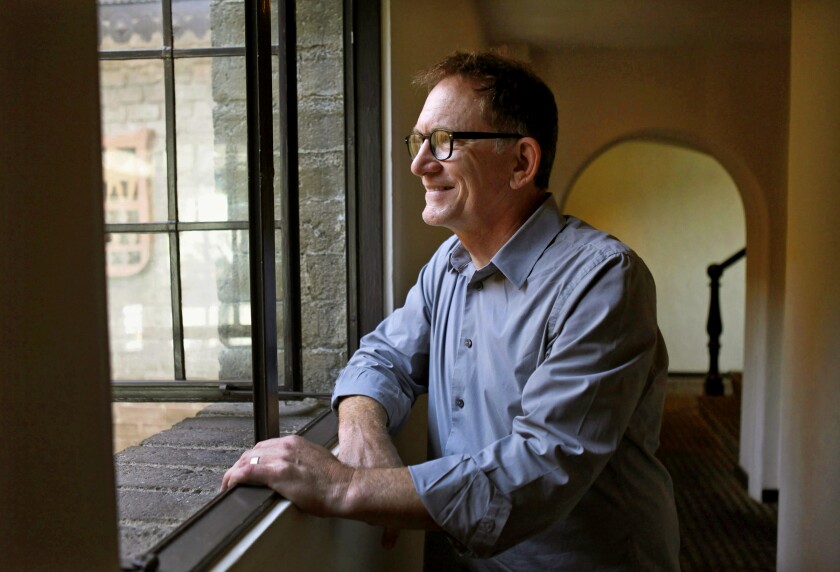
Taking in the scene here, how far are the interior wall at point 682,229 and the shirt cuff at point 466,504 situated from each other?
7.53 metres

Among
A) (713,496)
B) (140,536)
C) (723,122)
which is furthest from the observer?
(713,496)

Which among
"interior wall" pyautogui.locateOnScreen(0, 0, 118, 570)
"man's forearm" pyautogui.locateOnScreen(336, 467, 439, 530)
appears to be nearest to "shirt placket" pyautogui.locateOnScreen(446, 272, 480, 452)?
"man's forearm" pyautogui.locateOnScreen(336, 467, 439, 530)

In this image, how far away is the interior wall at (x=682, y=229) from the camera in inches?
328

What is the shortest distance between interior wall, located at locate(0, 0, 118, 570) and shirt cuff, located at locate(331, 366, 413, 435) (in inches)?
33.3

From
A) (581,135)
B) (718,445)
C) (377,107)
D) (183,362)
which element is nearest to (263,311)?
(183,362)

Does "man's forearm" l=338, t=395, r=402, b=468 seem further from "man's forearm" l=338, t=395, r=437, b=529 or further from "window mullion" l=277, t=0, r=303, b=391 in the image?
"window mullion" l=277, t=0, r=303, b=391

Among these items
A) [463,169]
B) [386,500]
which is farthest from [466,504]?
[463,169]

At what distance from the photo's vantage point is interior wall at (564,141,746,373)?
8336 mm

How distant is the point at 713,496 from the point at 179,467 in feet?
13.2

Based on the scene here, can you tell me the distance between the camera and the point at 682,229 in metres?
8.41

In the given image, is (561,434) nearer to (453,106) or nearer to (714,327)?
(453,106)

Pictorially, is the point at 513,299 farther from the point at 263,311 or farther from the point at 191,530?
the point at 191,530

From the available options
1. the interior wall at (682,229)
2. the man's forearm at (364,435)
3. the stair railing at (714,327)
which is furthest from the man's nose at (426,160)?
the interior wall at (682,229)

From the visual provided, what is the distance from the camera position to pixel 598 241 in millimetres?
1278
